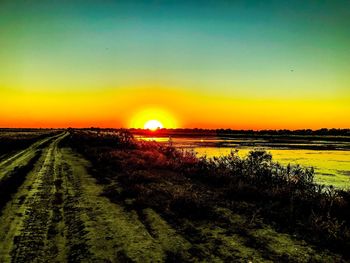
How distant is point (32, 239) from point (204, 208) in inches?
160

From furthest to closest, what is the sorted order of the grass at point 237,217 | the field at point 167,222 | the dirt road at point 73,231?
the grass at point 237,217, the field at point 167,222, the dirt road at point 73,231

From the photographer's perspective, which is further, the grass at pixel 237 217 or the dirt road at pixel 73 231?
the grass at pixel 237 217

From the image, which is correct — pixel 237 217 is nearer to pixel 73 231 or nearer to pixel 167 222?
pixel 167 222

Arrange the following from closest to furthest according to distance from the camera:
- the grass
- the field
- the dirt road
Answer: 1. the dirt road
2. the field
3. the grass

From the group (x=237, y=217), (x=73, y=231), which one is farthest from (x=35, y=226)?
(x=237, y=217)

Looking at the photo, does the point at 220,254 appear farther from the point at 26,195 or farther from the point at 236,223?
the point at 26,195

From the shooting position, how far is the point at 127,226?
713cm

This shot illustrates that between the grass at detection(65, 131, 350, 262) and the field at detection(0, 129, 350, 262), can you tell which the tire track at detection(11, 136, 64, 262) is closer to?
the field at detection(0, 129, 350, 262)

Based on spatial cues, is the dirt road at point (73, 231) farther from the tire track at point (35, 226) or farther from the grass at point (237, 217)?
A: the grass at point (237, 217)

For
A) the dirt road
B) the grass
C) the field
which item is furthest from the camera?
the grass

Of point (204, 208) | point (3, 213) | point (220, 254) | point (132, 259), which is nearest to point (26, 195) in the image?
point (3, 213)

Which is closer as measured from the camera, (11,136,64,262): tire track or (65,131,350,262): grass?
(11,136,64,262): tire track

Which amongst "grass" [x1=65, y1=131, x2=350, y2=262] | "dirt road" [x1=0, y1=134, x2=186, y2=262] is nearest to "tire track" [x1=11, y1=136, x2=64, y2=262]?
"dirt road" [x1=0, y1=134, x2=186, y2=262]

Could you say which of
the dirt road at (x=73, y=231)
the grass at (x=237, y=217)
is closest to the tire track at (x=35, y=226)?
the dirt road at (x=73, y=231)
